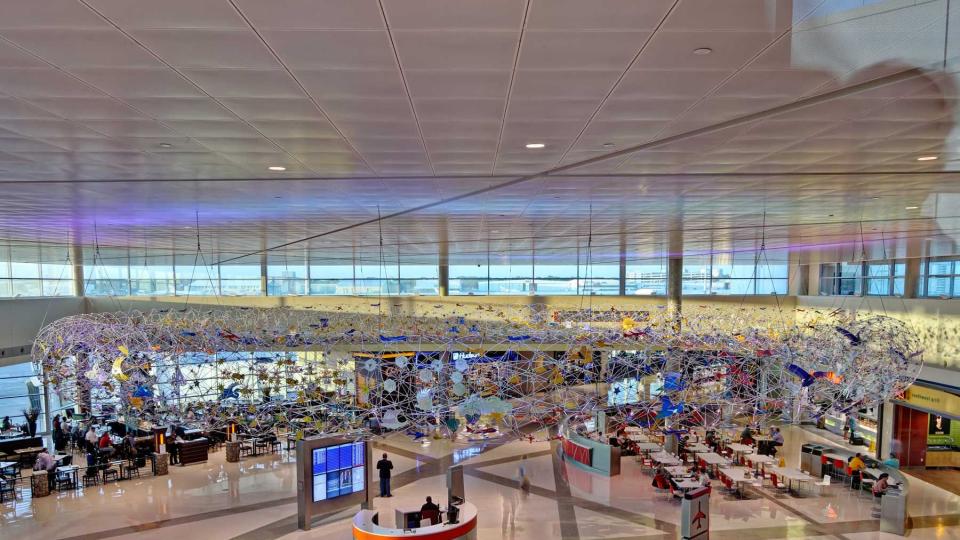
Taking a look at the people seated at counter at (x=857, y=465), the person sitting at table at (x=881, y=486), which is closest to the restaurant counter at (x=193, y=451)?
the person sitting at table at (x=881, y=486)

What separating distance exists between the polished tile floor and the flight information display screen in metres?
0.49

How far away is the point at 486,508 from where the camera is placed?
10.6 m

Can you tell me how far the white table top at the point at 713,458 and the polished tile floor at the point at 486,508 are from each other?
33.6 inches

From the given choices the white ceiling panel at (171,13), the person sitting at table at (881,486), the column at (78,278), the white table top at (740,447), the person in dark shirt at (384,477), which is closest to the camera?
the white ceiling panel at (171,13)

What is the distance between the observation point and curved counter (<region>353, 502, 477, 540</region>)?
26.5ft

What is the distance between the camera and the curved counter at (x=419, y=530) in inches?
318

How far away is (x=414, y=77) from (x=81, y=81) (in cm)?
181

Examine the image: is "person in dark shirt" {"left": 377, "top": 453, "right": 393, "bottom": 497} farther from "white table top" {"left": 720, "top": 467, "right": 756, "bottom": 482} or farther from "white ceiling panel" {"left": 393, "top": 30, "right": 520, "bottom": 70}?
"white ceiling panel" {"left": 393, "top": 30, "right": 520, "bottom": 70}

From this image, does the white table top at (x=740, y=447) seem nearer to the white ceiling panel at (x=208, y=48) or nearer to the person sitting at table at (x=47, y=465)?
the white ceiling panel at (x=208, y=48)

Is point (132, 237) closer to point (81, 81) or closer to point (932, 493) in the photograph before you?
point (81, 81)

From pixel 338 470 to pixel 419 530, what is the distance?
2491mm

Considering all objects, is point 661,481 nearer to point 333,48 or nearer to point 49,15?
point 333,48

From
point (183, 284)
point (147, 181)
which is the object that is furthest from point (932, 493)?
point (183, 284)

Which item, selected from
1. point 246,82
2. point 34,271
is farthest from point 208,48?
point 34,271
